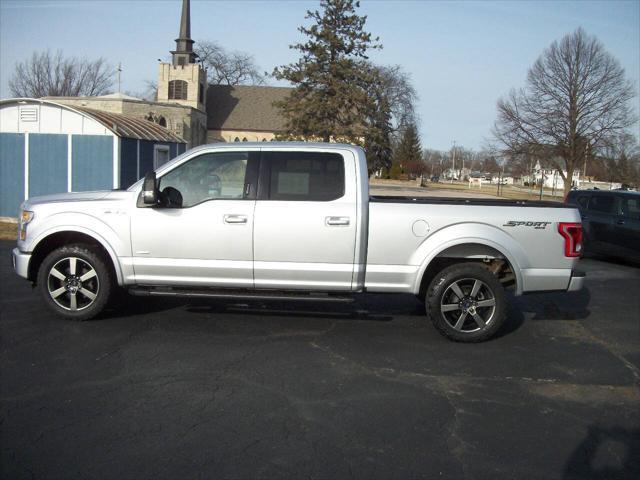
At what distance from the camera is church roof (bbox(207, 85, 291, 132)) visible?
77.8 m

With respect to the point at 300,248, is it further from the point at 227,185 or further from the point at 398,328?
the point at 398,328

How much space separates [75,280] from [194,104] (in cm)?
6717

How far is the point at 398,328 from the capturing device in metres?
6.82

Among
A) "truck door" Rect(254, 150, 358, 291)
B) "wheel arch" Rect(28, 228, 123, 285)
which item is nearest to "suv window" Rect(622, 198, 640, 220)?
"truck door" Rect(254, 150, 358, 291)

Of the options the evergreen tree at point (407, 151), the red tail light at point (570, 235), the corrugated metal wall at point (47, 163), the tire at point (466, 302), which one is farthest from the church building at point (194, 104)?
the red tail light at point (570, 235)

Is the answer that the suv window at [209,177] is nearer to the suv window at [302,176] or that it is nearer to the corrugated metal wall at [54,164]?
the suv window at [302,176]

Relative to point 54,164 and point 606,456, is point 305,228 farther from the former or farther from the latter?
point 54,164

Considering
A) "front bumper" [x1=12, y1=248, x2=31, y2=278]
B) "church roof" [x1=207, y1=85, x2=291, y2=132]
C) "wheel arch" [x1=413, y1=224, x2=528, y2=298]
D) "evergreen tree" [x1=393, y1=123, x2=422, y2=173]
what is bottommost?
"front bumper" [x1=12, y1=248, x2=31, y2=278]

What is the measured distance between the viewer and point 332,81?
137 feet

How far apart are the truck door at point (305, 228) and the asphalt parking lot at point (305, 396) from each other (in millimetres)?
632

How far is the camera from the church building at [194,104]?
58375 millimetres

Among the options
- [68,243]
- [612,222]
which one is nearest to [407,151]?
[612,222]

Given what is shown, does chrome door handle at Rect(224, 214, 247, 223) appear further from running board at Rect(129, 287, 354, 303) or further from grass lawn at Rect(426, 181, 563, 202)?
grass lawn at Rect(426, 181, 563, 202)

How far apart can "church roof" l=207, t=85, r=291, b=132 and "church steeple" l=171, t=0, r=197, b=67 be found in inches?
305
